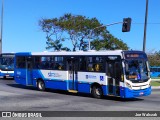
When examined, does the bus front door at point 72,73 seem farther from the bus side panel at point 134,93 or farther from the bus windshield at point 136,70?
the bus side panel at point 134,93

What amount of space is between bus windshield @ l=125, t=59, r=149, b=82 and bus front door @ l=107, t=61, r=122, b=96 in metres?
0.47

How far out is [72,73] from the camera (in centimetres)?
2288

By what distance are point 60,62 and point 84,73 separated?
255cm

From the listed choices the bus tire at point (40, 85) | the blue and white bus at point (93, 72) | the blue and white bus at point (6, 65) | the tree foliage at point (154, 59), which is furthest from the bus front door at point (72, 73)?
the tree foliage at point (154, 59)

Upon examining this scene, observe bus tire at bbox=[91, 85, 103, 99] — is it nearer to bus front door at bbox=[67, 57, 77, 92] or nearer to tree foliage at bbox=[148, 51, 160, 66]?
bus front door at bbox=[67, 57, 77, 92]

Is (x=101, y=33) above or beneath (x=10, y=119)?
above

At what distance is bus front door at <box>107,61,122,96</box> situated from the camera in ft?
64.5

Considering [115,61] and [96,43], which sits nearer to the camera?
[115,61]

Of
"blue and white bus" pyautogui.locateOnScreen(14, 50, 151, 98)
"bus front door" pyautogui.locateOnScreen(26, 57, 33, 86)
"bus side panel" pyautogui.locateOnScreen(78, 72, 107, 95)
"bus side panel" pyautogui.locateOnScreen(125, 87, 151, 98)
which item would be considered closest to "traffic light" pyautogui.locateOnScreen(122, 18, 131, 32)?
"blue and white bus" pyautogui.locateOnScreen(14, 50, 151, 98)

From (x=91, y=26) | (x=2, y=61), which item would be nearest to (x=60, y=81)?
(x=2, y=61)

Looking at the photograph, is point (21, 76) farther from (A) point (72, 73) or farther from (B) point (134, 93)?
(B) point (134, 93)

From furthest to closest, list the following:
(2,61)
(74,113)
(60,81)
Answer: (2,61) → (60,81) → (74,113)

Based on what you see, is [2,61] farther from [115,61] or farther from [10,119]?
[10,119]

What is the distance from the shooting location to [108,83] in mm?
20344
